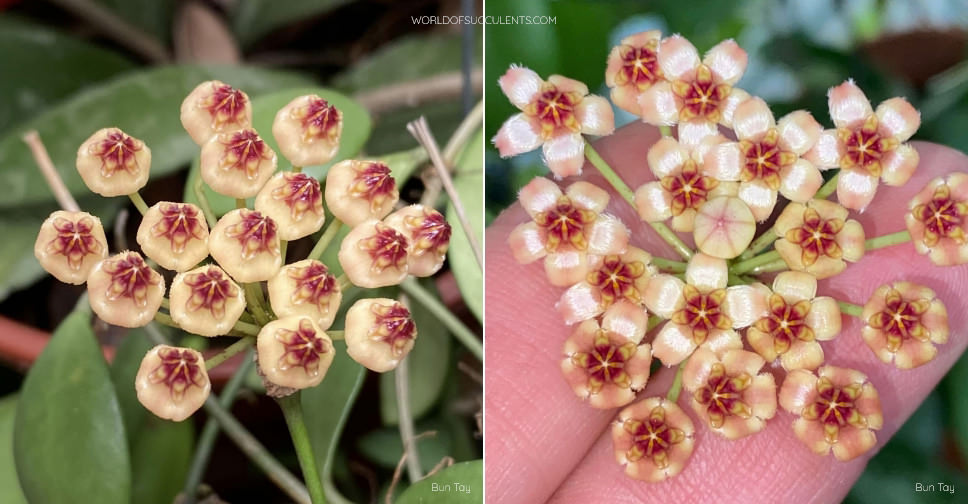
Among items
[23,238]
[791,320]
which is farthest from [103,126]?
[791,320]

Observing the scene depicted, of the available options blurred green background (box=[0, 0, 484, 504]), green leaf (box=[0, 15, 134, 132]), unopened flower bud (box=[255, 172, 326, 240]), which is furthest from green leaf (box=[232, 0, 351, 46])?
unopened flower bud (box=[255, 172, 326, 240])

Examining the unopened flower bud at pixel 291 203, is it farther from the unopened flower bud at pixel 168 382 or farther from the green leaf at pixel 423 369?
the green leaf at pixel 423 369

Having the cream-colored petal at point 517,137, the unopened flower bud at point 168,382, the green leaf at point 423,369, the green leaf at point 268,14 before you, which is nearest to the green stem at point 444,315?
the green leaf at point 423,369

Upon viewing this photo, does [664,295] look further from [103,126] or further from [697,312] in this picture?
[103,126]

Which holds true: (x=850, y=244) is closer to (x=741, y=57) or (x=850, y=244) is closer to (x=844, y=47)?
(x=741, y=57)

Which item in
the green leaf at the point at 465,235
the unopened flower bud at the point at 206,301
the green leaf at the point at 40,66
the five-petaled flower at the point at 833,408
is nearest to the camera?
the unopened flower bud at the point at 206,301

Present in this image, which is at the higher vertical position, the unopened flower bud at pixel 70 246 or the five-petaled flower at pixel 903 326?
the unopened flower bud at pixel 70 246

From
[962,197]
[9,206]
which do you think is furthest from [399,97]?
[962,197]
